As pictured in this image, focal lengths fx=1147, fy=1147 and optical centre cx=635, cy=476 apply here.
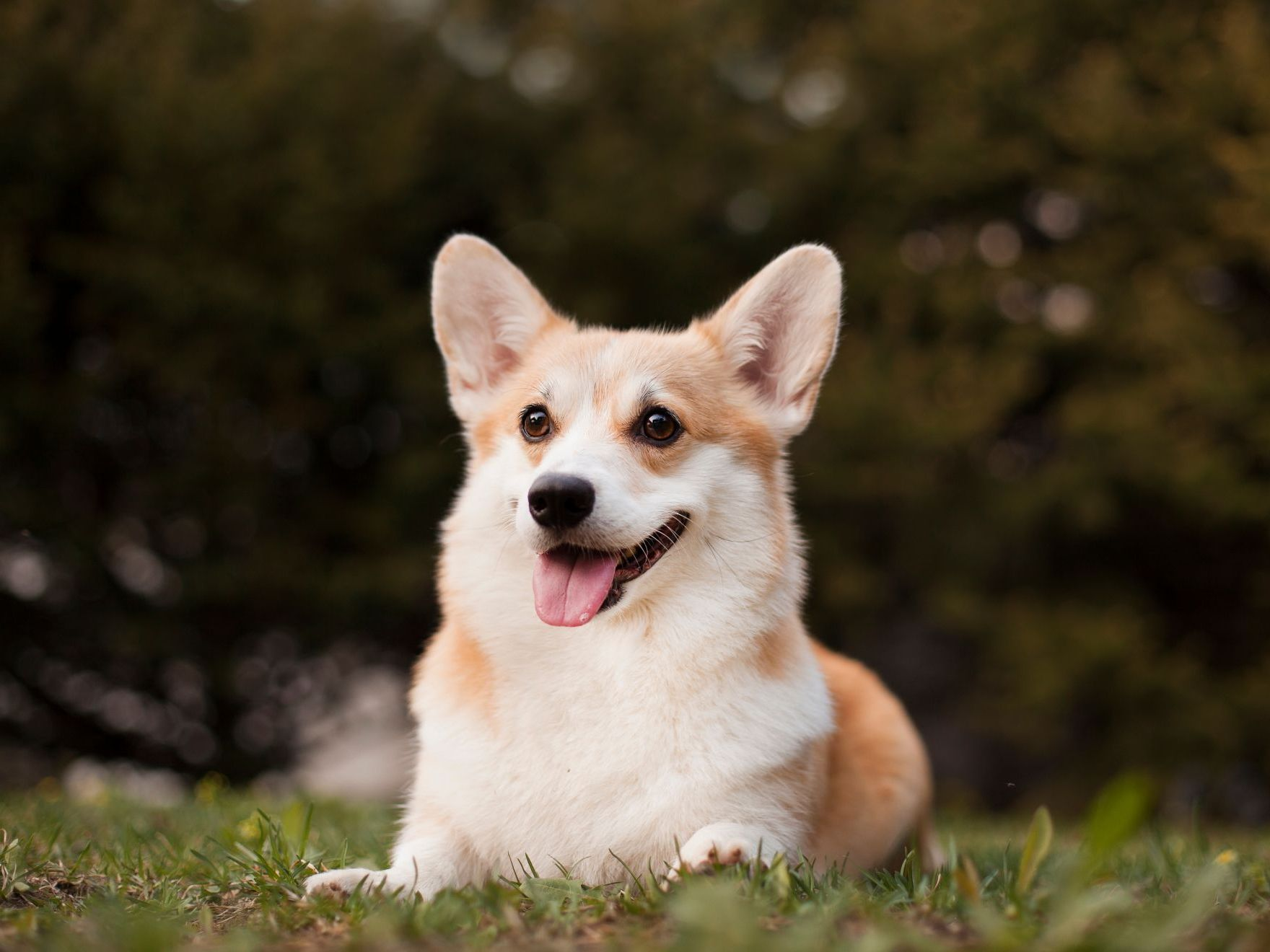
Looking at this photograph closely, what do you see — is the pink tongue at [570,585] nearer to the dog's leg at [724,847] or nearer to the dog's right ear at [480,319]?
the dog's leg at [724,847]

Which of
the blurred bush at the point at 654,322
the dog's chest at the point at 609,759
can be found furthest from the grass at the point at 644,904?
the blurred bush at the point at 654,322

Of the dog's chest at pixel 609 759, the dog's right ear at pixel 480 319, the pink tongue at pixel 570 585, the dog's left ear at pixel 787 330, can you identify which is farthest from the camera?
the dog's right ear at pixel 480 319

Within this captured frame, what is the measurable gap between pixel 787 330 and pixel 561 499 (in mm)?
1144

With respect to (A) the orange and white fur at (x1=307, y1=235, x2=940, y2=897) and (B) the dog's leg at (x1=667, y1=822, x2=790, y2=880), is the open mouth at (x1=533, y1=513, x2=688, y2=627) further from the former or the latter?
(B) the dog's leg at (x1=667, y1=822, x2=790, y2=880)

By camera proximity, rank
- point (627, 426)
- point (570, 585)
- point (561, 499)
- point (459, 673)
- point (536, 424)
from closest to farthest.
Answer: point (561, 499), point (570, 585), point (459, 673), point (627, 426), point (536, 424)

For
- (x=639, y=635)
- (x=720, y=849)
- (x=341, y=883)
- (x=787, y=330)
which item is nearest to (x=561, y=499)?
(x=639, y=635)

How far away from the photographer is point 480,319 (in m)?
3.78

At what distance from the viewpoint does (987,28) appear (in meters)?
11.4

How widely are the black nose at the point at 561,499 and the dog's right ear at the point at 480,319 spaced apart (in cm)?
91

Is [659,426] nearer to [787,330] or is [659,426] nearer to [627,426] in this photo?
[627,426]

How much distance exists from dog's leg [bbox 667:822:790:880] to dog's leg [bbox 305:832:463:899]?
57cm

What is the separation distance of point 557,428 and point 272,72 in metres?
7.91

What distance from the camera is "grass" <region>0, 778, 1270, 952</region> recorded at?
6.28 ft

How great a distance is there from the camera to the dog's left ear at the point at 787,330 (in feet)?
11.4
